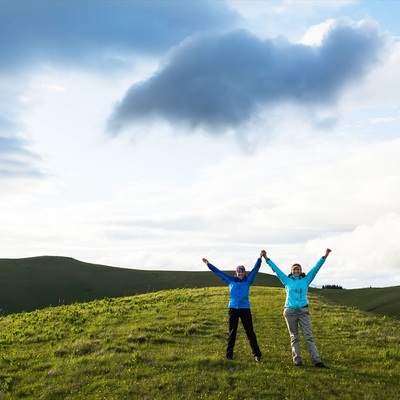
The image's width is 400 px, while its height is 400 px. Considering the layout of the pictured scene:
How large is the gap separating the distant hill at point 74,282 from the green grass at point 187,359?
56.4 m

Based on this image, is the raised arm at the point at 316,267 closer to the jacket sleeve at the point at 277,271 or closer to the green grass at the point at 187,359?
the jacket sleeve at the point at 277,271

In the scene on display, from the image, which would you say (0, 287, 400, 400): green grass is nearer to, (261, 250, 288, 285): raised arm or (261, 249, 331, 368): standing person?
(261, 249, 331, 368): standing person

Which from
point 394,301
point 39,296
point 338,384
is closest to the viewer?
point 338,384

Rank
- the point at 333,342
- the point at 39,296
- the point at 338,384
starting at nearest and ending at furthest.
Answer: the point at 338,384
the point at 333,342
the point at 39,296

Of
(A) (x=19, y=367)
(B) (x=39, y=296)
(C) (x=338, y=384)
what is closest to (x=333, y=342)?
(C) (x=338, y=384)

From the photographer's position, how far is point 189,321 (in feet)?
90.1

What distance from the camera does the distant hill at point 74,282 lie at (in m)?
89.9

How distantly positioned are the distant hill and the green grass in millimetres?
56401

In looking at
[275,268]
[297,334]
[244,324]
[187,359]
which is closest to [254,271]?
[275,268]

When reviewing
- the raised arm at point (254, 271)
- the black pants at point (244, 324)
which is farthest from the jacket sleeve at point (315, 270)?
the black pants at point (244, 324)

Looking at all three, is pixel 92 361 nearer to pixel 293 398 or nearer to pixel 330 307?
pixel 293 398

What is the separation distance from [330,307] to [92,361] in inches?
830

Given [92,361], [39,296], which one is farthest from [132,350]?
[39,296]

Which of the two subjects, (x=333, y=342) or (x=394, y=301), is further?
(x=394, y=301)
